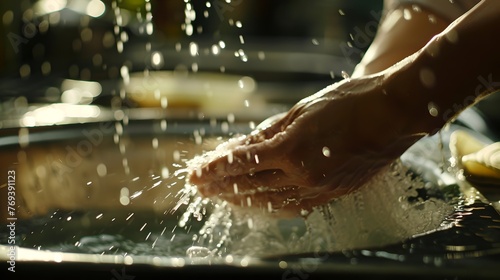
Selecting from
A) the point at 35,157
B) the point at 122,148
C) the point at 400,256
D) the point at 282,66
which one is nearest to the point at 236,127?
the point at 122,148

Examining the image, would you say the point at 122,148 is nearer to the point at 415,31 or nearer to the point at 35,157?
the point at 35,157

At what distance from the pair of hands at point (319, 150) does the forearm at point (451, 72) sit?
0.02 m

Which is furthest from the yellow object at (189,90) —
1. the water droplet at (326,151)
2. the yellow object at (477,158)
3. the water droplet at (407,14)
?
the water droplet at (326,151)

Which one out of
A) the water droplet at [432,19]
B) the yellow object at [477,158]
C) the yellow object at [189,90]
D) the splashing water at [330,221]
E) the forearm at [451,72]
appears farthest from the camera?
the yellow object at [189,90]

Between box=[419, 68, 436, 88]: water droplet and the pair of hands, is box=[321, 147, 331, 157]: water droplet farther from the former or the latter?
box=[419, 68, 436, 88]: water droplet

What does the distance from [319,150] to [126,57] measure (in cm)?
239

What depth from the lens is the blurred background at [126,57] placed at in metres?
2.09

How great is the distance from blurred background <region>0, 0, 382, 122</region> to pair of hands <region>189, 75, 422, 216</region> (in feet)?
2.13

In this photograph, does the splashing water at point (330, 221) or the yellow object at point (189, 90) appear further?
the yellow object at point (189, 90)

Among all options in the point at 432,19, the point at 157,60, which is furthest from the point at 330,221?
the point at 157,60

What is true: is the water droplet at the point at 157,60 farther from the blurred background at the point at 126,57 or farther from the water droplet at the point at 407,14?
the water droplet at the point at 407,14

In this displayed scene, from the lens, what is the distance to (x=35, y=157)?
1210 mm

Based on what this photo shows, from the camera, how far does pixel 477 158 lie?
100 centimetres

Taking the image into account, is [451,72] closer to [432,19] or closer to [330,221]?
[330,221]
